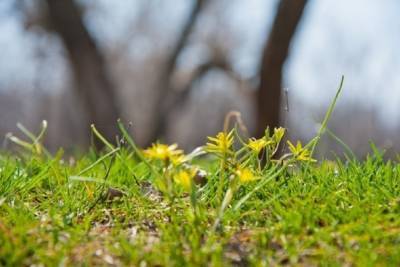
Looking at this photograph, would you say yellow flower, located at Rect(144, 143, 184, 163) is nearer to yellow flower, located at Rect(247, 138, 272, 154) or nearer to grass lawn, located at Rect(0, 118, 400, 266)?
grass lawn, located at Rect(0, 118, 400, 266)

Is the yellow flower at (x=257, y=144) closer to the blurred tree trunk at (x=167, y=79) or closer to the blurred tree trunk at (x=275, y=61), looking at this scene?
the blurred tree trunk at (x=275, y=61)

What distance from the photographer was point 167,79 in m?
12.0

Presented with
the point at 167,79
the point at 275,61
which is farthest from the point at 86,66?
the point at 275,61

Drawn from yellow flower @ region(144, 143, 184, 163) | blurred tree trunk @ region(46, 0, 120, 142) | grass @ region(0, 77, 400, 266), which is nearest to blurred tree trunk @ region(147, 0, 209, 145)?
blurred tree trunk @ region(46, 0, 120, 142)

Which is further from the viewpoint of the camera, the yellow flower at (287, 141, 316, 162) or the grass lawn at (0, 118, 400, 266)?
the yellow flower at (287, 141, 316, 162)

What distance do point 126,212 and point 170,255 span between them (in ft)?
1.27

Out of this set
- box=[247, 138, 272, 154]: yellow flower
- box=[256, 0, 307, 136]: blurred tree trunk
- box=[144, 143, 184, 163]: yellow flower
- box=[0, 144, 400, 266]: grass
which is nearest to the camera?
box=[0, 144, 400, 266]: grass

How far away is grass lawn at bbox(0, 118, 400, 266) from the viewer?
3.37 feet

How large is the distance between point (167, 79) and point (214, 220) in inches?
431

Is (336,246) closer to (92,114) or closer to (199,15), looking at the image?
(92,114)

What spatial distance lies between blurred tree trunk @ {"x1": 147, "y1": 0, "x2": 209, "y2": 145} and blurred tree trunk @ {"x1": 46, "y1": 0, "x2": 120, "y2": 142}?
8.20ft

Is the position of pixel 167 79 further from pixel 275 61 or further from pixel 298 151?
pixel 298 151

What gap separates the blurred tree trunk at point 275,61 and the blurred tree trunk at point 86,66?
2584 mm

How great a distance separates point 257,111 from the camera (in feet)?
22.7
